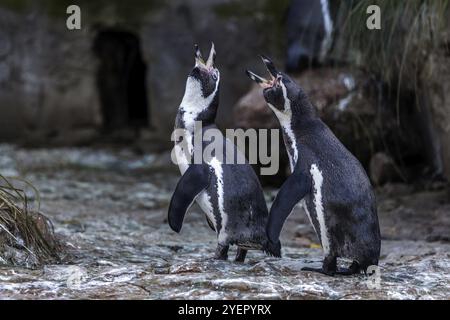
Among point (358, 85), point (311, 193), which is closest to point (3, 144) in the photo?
point (358, 85)

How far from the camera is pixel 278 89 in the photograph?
4.18 metres

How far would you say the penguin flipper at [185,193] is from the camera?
13.9 ft

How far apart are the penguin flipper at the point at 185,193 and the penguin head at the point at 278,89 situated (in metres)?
0.44

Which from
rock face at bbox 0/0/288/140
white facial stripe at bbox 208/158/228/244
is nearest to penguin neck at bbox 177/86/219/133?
white facial stripe at bbox 208/158/228/244

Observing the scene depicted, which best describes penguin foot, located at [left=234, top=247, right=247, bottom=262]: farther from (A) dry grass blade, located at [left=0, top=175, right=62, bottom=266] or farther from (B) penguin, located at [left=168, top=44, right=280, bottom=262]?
(A) dry grass blade, located at [left=0, top=175, right=62, bottom=266]

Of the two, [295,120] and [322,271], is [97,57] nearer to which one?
[295,120]

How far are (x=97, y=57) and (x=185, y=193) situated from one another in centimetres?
568

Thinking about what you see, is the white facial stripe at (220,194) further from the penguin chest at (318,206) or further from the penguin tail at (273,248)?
the penguin chest at (318,206)

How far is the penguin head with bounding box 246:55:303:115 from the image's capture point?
4.18 metres

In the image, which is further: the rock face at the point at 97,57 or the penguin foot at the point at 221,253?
the rock face at the point at 97,57

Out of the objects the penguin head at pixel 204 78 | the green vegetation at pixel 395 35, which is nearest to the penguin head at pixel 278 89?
the penguin head at pixel 204 78

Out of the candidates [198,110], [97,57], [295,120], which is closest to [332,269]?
[295,120]
